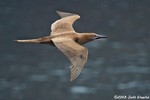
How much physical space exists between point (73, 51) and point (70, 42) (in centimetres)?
23

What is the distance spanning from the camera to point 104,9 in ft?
41.4

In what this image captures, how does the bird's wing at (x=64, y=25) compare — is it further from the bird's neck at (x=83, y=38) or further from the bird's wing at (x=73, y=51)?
the bird's wing at (x=73, y=51)

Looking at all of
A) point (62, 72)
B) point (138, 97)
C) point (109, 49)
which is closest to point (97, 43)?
point (109, 49)

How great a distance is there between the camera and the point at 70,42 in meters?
6.61

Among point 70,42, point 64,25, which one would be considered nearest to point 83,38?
point 70,42

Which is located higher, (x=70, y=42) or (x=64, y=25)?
(x=70, y=42)

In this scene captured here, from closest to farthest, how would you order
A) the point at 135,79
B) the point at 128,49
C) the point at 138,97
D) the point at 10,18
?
1. the point at 138,97
2. the point at 135,79
3. the point at 128,49
4. the point at 10,18

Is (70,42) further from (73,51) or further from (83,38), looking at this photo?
(83,38)

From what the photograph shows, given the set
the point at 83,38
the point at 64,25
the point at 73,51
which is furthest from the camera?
the point at 64,25

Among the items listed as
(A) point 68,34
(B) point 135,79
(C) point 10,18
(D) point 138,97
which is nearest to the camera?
(A) point 68,34

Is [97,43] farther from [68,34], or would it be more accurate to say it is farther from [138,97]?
[68,34]

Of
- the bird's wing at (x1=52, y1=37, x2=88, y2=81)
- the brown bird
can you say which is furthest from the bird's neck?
the bird's wing at (x1=52, y1=37, x2=88, y2=81)

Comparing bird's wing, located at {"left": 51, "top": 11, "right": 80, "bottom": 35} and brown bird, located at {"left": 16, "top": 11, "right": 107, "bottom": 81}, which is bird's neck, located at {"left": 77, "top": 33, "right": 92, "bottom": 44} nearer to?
brown bird, located at {"left": 16, "top": 11, "right": 107, "bottom": 81}

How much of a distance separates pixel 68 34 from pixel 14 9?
562 cm
